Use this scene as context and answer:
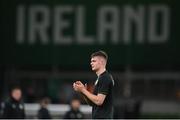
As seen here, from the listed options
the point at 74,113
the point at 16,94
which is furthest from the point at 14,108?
the point at 74,113

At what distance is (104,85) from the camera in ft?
26.9

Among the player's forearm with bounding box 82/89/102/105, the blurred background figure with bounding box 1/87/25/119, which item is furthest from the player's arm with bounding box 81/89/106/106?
the blurred background figure with bounding box 1/87/25/119

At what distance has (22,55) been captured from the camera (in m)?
25.6

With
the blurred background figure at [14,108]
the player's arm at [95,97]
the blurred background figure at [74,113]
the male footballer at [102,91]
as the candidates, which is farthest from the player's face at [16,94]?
the player's arm at [95,97]

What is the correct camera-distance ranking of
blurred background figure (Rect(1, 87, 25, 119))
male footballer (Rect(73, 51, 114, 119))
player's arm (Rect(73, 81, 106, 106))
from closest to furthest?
player's arm (Rect(73, 81, 106, 106)), male footballer (Rect(73, 51, 114, 119)), blurred background figure (Rect(1, 87, 25, 119))

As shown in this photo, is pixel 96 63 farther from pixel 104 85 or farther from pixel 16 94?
pixel 16 94

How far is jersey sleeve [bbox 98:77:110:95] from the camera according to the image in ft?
26.8

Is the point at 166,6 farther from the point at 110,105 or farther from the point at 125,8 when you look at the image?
the point at 110,105

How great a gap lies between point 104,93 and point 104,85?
0.09 metres

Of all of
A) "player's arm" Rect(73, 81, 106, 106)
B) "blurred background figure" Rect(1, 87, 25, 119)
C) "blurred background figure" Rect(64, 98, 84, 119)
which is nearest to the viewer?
"player's arm" Rect(73, 81, 106, 106)

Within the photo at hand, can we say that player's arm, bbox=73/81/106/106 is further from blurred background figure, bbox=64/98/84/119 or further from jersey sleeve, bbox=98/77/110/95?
blurred background figure, bbox=64/98/84/119

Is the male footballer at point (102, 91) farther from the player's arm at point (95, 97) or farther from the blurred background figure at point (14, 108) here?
the blurred background figure at point (14, 108)

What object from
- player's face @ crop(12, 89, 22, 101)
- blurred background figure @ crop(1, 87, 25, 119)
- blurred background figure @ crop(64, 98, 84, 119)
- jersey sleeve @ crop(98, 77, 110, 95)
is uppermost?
jersey sleeve @ crop(98, 77, 110, 95)

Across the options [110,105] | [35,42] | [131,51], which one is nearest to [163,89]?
[131,51]
